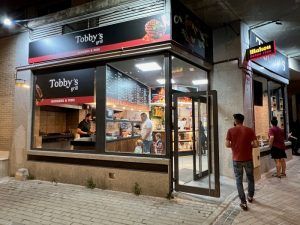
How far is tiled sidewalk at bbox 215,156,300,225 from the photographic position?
14.6 ft

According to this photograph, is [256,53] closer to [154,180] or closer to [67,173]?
[154,180]

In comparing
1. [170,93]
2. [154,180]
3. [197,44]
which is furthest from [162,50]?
[154,180]

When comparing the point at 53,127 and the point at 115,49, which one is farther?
the point at 53,127

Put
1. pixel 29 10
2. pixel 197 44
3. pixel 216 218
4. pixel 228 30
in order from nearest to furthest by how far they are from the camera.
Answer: pixel 216 218 < pixel 197 44 < pixel 228 30 < pixel 29 10

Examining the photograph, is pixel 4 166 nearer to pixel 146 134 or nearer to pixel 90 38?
pixel 146 134

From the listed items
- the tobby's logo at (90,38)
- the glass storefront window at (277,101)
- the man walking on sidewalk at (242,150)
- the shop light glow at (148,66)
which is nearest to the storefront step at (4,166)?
→ the tobby's logo at (90,38)

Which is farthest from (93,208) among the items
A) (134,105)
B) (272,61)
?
(272,61)

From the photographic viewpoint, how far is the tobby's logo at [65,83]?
7.37 metres

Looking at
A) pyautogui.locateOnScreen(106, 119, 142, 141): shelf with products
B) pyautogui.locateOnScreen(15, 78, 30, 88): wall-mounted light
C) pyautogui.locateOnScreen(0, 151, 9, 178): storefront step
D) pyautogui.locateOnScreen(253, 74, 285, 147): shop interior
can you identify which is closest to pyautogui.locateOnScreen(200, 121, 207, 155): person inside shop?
pyautogui.locateOnScreen(106, 119, 142, 141): shelf with products

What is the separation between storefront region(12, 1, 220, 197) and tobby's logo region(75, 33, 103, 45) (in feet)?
0.10

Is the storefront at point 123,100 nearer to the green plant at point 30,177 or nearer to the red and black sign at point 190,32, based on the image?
the red and black sign at point 190,32

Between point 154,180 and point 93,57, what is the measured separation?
375 centimetres

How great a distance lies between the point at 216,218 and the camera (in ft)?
15.0

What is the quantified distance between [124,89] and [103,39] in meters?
2.76
